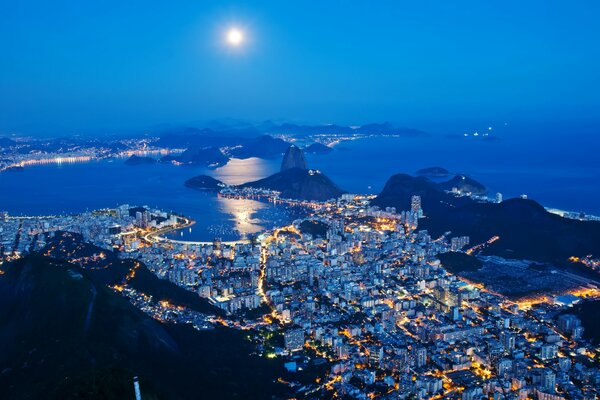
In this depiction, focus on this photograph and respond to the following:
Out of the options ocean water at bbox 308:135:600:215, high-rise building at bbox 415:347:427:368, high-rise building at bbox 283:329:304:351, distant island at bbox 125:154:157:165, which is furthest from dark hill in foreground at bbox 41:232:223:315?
distant island at bbox 125:154:157:165

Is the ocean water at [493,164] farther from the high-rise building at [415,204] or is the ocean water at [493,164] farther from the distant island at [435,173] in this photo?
the high-rise building at [415,204]

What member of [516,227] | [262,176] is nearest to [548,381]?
[516,227]

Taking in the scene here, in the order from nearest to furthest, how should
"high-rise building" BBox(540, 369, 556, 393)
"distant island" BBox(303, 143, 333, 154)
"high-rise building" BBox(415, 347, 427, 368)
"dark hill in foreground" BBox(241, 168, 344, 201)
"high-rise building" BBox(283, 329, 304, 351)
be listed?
"high-rise building" BBox(540, 369, 556, 393) → "high-rise building" BBox(415, 347, 427, 368) → "high-rise building" BBox(283, 329, 304, 351) → "dark hill in foreground" BBox(241, 168, 344, 201) → "distant island" BBox(303, 143, 333, 154)

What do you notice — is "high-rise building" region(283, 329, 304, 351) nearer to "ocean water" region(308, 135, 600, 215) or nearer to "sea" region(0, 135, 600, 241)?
"sea" region(0, 135, 600, 241)

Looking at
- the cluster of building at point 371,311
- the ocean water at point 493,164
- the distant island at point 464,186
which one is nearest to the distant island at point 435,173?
the ocean water at point 493,164

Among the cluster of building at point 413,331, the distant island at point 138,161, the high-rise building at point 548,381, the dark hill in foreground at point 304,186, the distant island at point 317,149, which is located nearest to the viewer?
the high-rise building at point 548,381

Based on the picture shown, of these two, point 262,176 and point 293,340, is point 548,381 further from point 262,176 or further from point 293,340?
point 262,176

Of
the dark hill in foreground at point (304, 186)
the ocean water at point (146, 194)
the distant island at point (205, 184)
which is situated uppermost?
the dark hill in foreground at point (304, 186)
